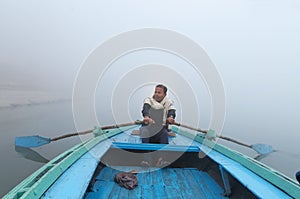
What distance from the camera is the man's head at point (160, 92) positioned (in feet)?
12.3

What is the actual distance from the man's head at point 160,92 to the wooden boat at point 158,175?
2.90ft

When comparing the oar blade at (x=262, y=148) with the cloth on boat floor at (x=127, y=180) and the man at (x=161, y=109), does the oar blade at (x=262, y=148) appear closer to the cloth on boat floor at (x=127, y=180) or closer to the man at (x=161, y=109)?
the man at (x=161, y=109)

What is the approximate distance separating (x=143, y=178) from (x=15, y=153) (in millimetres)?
9288

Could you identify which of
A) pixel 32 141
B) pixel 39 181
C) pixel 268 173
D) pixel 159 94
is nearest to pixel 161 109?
pixel 159 94

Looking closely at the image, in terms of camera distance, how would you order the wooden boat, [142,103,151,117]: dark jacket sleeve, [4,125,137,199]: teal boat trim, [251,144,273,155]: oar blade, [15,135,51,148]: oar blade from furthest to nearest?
[15,135,51,148]: oar blade
[251,144,273,155]: oar blade
[142,103,151,117]: dark jacket sleeve
the wooden boat
[4,125,137,199]: teal boat trim

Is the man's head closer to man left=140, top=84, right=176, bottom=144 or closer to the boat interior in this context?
man left=140, top=84, right=176, bottom=144

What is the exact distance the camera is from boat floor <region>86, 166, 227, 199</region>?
2.52 meters

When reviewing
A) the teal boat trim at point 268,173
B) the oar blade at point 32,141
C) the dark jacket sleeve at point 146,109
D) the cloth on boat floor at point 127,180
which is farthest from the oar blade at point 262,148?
the oar blade at point 32,141

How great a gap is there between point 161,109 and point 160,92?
1.05 ft

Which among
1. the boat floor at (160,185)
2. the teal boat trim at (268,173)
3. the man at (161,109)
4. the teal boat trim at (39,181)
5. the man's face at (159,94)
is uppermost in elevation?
the man's face at (159,94)

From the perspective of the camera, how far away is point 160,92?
377cm

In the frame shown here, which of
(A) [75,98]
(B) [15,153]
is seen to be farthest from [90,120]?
(B) [15,153]

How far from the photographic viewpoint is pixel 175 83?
4879 mm

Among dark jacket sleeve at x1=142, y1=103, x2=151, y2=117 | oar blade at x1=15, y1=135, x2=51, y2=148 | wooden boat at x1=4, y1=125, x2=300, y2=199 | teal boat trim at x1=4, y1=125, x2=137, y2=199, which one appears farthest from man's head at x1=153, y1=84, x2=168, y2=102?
oar blade at x1=15, y1=135, x2=51, y2=148
